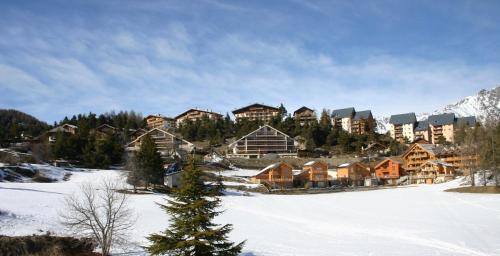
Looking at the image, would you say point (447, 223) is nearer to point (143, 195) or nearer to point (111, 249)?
point (111, 249)

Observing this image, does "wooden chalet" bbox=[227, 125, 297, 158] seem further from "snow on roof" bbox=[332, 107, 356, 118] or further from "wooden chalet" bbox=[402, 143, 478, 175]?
"snow on roof" bbox=[332, 107, 356, 118]

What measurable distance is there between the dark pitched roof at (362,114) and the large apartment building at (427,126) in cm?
1238

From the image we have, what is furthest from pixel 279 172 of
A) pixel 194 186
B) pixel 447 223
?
pixel 194 186

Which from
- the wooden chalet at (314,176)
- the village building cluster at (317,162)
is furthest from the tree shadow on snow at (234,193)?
the wooden chalet at (314,176)

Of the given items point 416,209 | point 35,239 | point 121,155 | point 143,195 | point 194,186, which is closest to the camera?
point 194,186

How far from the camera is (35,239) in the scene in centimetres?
2547

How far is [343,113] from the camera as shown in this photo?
154 m

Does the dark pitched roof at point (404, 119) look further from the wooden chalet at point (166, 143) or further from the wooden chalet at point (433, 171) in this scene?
the wooden chalet at point (166, 143)

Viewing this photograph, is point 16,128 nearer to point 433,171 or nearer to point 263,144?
point 263,144

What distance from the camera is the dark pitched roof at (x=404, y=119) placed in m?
160

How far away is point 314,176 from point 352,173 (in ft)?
33.7

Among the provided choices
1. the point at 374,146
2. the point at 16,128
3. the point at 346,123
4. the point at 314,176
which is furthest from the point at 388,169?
the point at 16,128

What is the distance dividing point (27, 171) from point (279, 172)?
137 ft

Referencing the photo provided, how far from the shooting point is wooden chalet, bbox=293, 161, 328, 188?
85.0m
